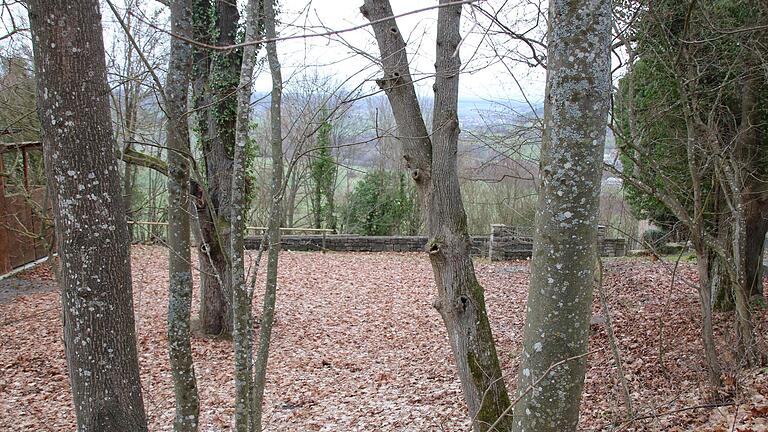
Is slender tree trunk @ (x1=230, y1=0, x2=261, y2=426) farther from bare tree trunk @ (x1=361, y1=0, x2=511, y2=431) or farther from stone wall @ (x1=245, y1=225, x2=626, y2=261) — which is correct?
stone wall @ (x1=245, y1=225, x2=626, y2=261)

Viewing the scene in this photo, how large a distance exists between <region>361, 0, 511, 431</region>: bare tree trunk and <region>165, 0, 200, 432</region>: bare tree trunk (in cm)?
141

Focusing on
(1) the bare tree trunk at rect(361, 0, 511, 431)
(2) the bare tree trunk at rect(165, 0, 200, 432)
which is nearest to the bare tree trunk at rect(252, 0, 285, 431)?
(2) the bare tree trunk at rect(165, 0, 200, 432)

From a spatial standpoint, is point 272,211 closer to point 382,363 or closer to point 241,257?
Answer: point 241,257

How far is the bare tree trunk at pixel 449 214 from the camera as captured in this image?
4.18 metres

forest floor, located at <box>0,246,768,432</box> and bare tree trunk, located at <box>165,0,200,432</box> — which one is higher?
bare tree trunk, located at <box>165,0,200,432</box>

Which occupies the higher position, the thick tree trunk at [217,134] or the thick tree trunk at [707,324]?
the thick tree trunk at [217,134]

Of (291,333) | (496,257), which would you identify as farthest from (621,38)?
(496,257)

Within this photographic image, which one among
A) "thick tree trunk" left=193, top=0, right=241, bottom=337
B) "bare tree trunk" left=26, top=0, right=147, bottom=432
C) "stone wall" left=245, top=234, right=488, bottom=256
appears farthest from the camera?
"stone wall" left=245, top=234, right=488, bottom=256

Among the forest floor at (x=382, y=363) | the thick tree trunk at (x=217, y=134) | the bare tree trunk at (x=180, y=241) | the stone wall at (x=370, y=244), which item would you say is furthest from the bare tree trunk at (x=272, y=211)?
the stone wall at (x=370, y=244)

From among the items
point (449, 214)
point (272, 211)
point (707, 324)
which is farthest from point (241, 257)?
point (707, 324)

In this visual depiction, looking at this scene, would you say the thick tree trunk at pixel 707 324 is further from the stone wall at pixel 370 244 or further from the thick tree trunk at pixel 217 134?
the stone wall at pixel 370 244

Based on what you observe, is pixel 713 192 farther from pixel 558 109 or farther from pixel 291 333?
pixel 291 333

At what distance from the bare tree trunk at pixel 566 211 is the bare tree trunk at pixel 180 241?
2396 mm

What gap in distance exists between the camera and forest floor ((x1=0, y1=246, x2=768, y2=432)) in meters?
5.25
